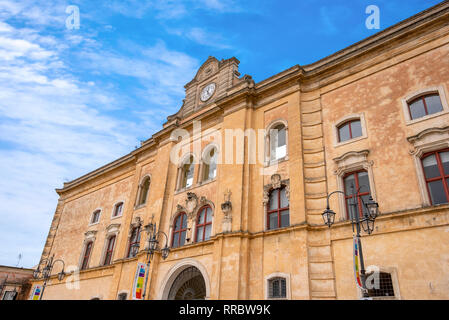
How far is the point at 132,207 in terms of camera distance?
81.1ft

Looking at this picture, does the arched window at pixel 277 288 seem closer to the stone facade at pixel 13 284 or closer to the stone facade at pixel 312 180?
the stone facade at pixel 312 180

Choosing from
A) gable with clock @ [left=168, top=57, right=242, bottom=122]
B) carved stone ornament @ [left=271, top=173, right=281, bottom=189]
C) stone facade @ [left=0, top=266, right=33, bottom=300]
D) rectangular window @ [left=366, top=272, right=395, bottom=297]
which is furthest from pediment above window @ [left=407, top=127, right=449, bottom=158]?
stone facade @ [left=0, top=266, right=33, bottom=300]

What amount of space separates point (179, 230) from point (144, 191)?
663 centimetres

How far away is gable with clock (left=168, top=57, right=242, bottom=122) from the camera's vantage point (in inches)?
902

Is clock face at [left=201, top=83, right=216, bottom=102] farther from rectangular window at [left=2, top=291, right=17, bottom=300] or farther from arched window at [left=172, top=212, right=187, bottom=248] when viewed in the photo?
rectangular window at [left=2, top=291, right=17, bottom=300]

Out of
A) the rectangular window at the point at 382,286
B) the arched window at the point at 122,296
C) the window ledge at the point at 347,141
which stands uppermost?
the window ledge at the point at 347,141

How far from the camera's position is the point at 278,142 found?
1861 cm

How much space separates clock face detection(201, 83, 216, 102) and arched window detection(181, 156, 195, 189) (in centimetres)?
455

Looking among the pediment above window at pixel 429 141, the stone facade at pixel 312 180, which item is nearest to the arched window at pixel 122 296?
the stone facade at pixel 312 180

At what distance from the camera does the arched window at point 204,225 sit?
1861 cm

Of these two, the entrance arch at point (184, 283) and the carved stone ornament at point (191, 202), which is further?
the carved stone ornament at point (191, 202)

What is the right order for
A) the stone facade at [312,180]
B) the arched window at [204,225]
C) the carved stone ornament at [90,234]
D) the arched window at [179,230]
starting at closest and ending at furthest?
the stone facade at [312,180], the arched window at [204,225], the arched window at [179,230], the carved stone ornament at [90,234]

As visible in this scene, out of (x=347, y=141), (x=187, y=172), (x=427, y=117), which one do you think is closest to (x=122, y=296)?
(x=187, y=172)

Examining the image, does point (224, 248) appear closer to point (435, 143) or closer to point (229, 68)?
point (435, 143)
